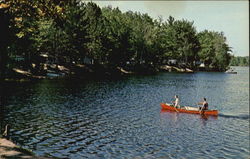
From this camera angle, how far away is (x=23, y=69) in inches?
3538

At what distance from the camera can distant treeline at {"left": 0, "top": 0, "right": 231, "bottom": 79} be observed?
2142 cm

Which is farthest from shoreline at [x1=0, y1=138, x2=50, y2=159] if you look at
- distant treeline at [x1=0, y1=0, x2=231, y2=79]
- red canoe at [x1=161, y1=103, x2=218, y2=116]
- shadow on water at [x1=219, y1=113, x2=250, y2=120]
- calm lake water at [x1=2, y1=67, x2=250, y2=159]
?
shadow on water at [x1=219, y1=113, x2=250, y2=120]

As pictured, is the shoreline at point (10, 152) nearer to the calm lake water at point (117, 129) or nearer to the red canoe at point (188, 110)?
the calm lake water at point (117, 129)

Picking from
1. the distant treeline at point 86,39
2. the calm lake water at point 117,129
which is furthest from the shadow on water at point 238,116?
the distant treeline at point 86,39

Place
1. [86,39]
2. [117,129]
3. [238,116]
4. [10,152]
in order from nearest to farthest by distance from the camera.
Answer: [10,152], [117,129], [238,116], [86,39]

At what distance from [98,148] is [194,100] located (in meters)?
41.5

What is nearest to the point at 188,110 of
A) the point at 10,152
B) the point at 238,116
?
the point at 238,116

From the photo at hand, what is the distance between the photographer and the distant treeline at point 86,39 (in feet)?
70.3

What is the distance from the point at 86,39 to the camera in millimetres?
113875

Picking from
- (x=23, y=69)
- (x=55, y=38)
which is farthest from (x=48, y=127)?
(x=55, y=38)

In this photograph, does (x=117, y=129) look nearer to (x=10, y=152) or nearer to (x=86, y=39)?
(x=10, y=152)

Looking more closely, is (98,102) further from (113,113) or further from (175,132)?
(175,132)

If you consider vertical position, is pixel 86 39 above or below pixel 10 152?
above

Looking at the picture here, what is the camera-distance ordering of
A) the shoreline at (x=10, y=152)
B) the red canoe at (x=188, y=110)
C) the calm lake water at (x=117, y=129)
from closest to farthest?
the shoreline at (x=10, y=152) → the calm lake water at (x=117, y=129) → the red canoe at (x=188, y=110)
